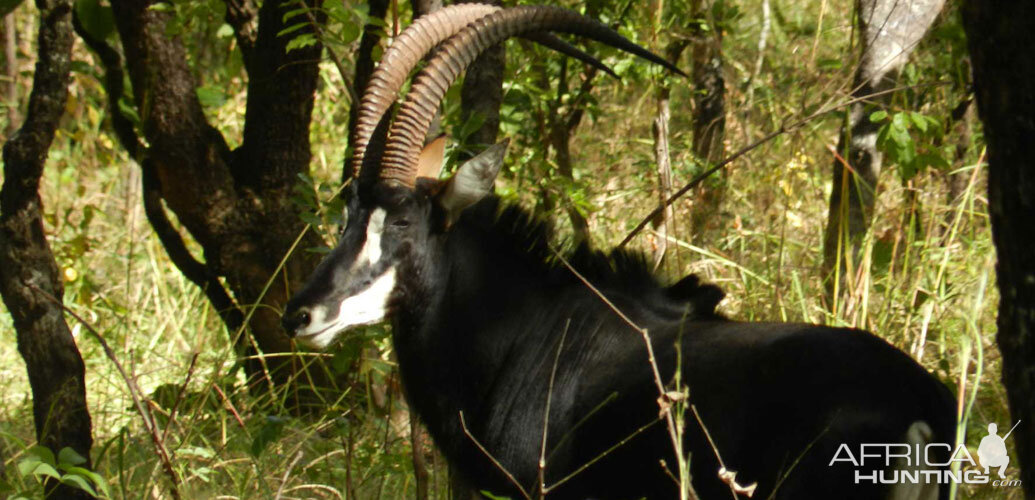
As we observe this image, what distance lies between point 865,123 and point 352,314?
101 inches

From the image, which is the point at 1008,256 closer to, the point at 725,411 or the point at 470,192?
the point at 725,411

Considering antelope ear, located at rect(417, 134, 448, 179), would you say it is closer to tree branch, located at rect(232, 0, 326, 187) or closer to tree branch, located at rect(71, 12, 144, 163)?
tree branch, located at rect(232, 0, 326, 187)

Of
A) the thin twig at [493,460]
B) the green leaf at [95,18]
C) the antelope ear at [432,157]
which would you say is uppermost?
the green leaf at [95,18]

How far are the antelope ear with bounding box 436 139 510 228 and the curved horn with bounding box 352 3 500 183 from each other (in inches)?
11.2

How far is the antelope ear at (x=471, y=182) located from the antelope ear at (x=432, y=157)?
259 millimetres

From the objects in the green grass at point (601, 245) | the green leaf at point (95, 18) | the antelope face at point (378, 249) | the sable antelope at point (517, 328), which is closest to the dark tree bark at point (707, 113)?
the green grass at point (601, 245)

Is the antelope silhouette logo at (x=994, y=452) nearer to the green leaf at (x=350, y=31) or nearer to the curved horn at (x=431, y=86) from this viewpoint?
the curved horn at (x=431, y=86)

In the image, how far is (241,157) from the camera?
213 inches

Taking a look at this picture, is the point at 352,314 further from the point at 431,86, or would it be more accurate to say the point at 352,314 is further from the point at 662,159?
the point at 662,159

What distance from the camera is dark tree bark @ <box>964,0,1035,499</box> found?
221 centimetres

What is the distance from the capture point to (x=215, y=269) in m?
5.54

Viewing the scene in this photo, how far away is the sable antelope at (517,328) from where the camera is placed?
3.23m

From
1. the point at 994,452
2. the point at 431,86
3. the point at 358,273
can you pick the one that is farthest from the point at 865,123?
the point at 358,273

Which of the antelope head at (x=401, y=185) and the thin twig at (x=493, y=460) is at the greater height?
the antelope head at (x=401, y=185)
